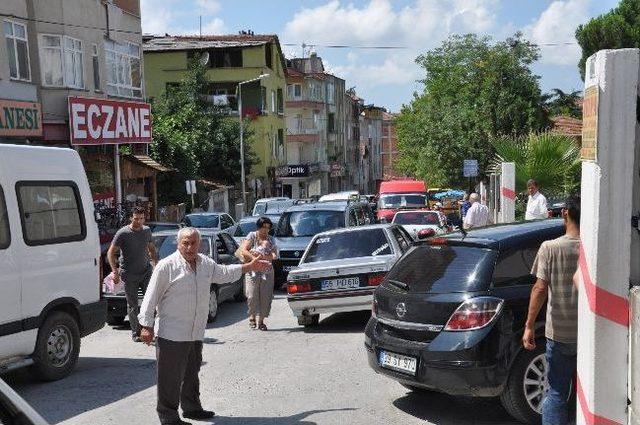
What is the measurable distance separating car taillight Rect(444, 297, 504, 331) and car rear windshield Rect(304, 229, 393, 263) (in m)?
5.60

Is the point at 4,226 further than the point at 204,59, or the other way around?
the point at 204,59

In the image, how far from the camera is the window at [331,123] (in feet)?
271

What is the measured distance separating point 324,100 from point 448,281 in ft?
242

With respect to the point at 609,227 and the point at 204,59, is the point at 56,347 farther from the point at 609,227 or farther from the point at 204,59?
the point at 204,59

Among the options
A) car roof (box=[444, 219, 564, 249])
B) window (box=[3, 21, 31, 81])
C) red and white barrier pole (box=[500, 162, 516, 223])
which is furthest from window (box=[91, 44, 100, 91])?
car roof (box=[444, 219, 564, 249])

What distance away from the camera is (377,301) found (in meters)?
7.57

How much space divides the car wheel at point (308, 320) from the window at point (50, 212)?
12.7 ft

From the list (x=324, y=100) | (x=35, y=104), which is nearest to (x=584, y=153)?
(x=35, y=104)

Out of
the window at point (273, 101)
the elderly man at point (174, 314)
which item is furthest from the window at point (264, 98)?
the elderly man at point (174, 314)

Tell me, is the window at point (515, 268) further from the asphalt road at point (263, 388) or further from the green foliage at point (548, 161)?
the green foliage at point (548, 161)

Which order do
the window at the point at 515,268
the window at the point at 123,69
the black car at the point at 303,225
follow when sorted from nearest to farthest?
the window at the point at 515,268, the black car at the point at 303,225, the window at the point at 123,69

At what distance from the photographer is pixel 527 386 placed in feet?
21.4

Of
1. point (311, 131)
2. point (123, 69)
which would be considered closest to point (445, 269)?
point (123, 69)

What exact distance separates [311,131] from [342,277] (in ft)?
205
